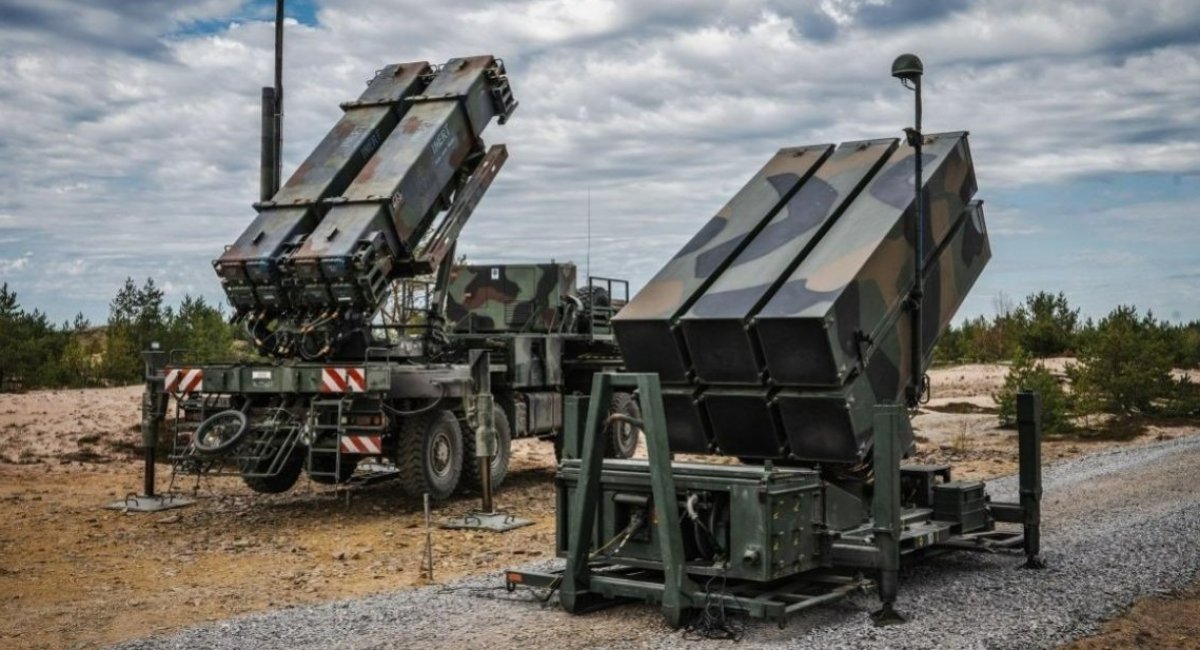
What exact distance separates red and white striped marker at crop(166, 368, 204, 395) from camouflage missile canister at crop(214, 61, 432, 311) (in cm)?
101

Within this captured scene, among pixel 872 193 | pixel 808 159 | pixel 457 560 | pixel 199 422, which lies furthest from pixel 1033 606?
pixel 199 422

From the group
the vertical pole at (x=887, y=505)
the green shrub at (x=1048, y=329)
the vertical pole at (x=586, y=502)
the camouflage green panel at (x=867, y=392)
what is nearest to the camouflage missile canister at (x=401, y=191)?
the camouflage green panel at (x=867, y=392)

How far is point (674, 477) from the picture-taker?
7.42 meters

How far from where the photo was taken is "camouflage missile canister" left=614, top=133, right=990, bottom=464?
7.73 metres

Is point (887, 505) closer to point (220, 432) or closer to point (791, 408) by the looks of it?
point (791, 408)

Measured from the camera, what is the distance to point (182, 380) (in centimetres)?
1321

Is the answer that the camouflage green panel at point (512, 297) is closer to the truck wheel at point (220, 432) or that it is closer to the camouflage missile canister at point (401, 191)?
the camouflage missile canister at point (401, 191)

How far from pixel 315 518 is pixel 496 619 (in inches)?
234

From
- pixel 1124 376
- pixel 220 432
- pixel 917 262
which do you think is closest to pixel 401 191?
pixel 220 432

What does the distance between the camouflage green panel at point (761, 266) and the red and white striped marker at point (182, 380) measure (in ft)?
22.4

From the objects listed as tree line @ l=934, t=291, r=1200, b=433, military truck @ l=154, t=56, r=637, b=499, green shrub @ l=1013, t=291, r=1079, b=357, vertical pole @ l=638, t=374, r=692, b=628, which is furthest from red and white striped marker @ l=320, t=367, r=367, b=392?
green shrub @ l=1013, t=291, r=1079, b=357

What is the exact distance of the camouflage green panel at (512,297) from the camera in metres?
16.3

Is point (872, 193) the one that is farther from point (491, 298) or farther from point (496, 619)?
point (491, 298)

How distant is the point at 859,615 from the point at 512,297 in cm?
961
